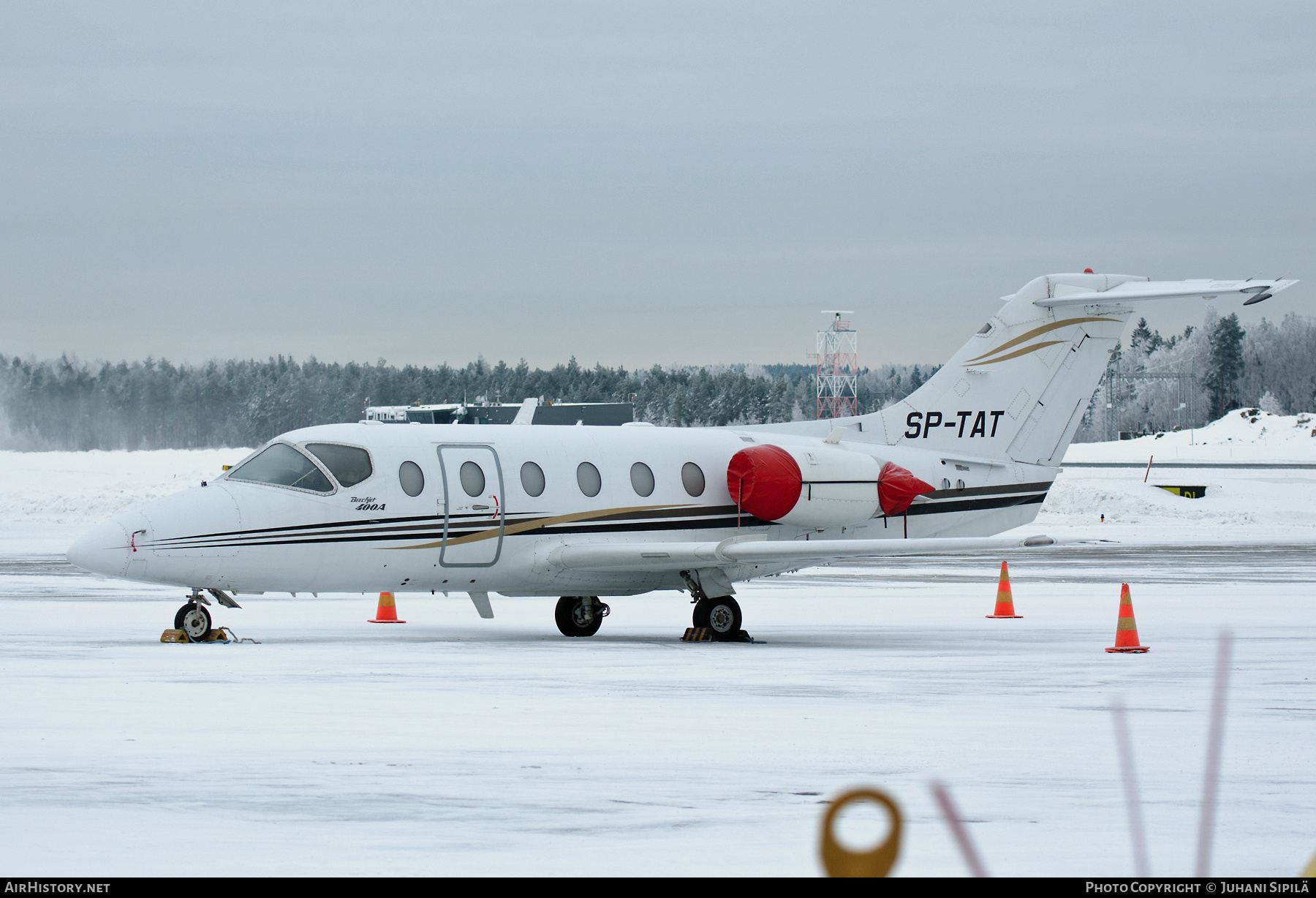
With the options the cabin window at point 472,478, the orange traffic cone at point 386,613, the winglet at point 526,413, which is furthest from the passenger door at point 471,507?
the winglet at point 526,413

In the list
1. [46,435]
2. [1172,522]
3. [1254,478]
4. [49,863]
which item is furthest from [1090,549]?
[46,435]

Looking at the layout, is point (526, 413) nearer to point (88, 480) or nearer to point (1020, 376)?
point (1020, 376)

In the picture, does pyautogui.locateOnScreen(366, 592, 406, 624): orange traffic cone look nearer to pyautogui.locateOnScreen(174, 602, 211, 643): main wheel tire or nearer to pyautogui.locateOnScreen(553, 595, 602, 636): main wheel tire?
pyautogui.locateOnScreen(553, 595, 602, 636): main wheel tire

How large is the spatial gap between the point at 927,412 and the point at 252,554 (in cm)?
1067

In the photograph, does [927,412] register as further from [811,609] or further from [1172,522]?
[1172,522]

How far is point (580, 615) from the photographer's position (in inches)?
835

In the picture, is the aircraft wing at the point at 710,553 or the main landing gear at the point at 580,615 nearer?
the aircraft wing at the point at 710,553

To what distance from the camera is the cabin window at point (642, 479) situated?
2067 cm

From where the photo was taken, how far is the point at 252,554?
58.2 feet

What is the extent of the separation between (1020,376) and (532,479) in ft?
26.9

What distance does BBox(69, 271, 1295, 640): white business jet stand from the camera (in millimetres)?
17953

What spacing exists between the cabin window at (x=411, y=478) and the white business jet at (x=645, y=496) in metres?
0.02

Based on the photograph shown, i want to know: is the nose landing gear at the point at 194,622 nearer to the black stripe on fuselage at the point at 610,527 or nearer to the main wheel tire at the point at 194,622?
the main wheel tire at the point at 194,622

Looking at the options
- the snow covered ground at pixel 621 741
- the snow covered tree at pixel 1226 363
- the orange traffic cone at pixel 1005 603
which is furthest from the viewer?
the snow covered tree at pixel 1226 363
